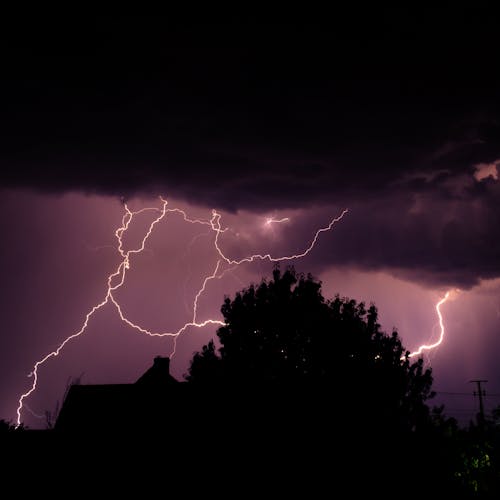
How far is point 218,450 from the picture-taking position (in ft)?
43.8

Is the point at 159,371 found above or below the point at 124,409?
above

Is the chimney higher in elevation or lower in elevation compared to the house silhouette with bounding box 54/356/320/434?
higher

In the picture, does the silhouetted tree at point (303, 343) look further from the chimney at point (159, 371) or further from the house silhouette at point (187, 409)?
the house silhouette at point (187, 409)

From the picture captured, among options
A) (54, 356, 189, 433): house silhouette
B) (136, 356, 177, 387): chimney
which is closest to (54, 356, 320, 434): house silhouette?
(54, 356, 189, 433): house silhouette

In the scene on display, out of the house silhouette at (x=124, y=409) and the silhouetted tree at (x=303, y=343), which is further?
the silhouetted tree at (x=303, y=343)

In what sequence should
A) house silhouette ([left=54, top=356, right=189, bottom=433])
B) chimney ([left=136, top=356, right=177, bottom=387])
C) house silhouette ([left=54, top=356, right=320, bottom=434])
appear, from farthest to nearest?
chimney ([left=136, top=356, right=177, bottom=387]) → house silhouette ([left=54, top=356, right=189, bottom=433]) → house silhouette ([left=54, top=356, right=320, bottom=434])

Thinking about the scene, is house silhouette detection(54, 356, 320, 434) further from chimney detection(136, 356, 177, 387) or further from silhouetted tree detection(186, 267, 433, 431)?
silhouetted tree detection(186, 267, 433, 431)

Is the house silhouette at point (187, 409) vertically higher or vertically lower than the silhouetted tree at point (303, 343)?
lower

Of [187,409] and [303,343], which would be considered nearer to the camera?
[187,409]

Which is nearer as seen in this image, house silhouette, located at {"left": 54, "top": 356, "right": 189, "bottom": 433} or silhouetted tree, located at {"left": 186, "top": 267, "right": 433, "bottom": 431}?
house silhouette, located at {"left": 54, "top": 356, "right": 189, "bottom": 433}

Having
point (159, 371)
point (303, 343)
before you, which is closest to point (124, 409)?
point (159, 371)

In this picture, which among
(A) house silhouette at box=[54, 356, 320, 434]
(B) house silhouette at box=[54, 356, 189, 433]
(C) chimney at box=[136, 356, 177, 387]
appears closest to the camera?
(A) house silhouette at box=[54, 356, 320, 434]

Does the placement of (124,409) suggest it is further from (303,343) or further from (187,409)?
(303,343)

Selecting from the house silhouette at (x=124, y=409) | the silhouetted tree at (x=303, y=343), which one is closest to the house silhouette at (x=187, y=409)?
the house silhouette at (x=124, y=409)
